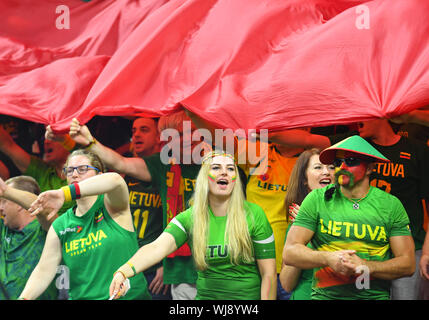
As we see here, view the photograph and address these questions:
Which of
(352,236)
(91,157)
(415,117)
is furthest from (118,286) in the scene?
(415,117)

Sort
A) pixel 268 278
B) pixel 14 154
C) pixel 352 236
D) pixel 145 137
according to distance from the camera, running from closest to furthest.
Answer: pixel 352 236 → pixel 268 278 → pixel 145 137 → pixel 14 154

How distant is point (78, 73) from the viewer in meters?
4.26

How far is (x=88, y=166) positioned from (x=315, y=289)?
4.35ft

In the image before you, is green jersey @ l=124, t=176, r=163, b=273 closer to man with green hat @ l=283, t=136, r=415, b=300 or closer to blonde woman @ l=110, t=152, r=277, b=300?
blonde woman @ l=110, t=152, r=277, b=300

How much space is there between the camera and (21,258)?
3918 millimetres

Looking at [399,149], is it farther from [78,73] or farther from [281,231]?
[78,73]

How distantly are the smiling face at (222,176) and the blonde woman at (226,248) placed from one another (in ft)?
0.03

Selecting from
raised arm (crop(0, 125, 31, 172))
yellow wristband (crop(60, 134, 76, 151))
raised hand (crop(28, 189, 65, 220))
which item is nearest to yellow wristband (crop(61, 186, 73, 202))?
raised hand (crop(28, 189, 65, 220))

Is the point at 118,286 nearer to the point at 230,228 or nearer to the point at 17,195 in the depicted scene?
the point at 230,228

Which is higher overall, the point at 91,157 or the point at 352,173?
the point at 91,157

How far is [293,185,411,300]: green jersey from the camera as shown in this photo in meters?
3.04

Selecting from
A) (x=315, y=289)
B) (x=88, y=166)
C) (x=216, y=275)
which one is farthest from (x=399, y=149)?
(x=88, y=166)

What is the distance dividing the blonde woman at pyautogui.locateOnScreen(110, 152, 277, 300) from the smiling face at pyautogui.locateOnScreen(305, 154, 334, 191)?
0.38 meters

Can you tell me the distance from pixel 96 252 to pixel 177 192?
0.72 metres
